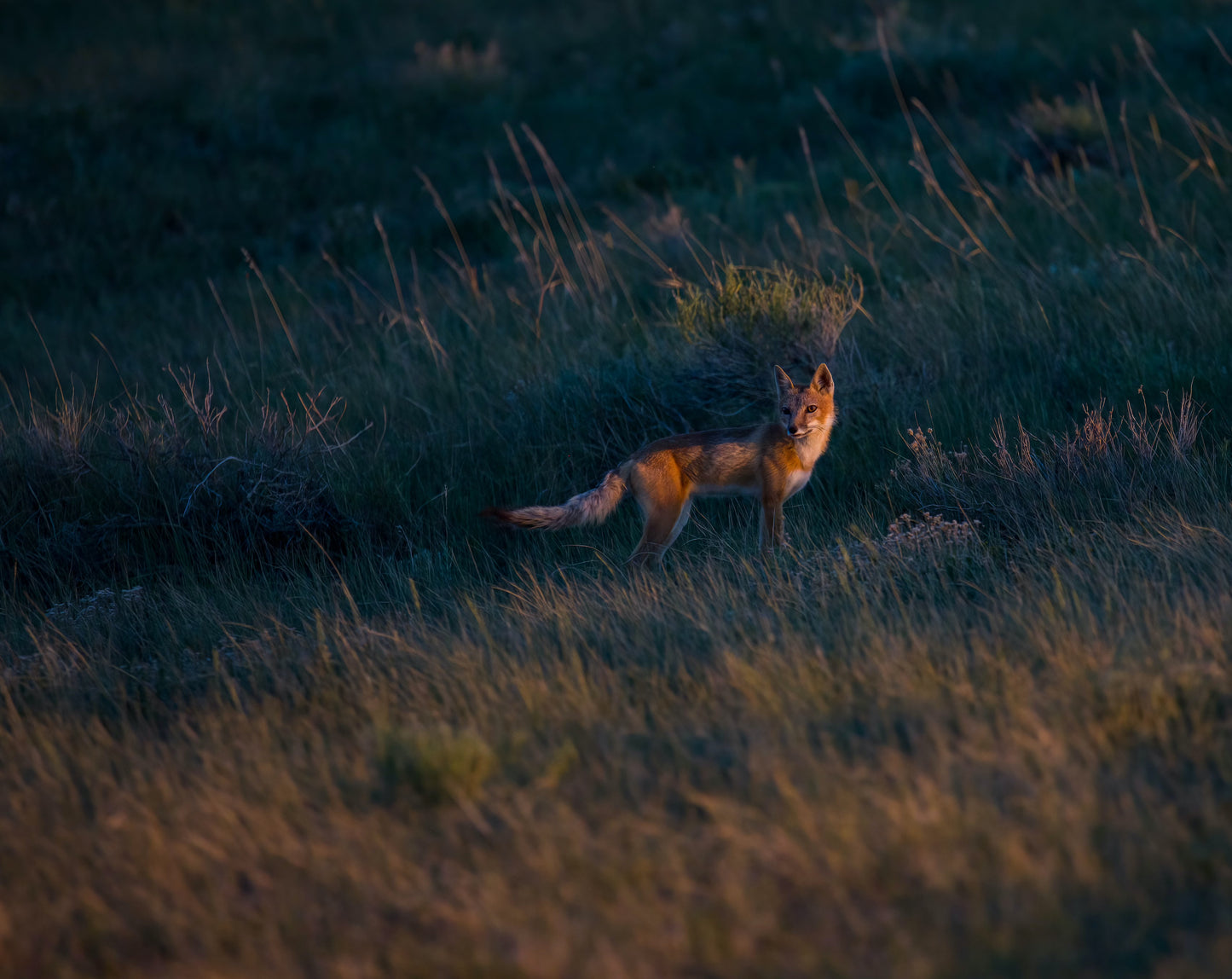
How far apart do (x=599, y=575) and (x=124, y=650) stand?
2481 mm

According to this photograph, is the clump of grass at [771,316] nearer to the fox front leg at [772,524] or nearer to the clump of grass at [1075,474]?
the clump of grass at [1075,474]

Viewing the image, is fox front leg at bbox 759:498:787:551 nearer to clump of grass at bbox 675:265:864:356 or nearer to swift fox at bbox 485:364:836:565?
swift fox at bbox 485:364:836:565

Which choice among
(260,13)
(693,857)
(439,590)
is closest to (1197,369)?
(439,590)

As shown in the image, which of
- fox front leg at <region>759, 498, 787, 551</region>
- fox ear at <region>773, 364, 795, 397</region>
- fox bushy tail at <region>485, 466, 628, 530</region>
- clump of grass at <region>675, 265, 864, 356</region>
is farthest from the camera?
clump of grass at <region>675, 265, 864, 356</region>

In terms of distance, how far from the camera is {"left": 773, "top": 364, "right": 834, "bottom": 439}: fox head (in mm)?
6023

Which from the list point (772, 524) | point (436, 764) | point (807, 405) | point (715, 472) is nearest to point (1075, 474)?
point (807, 405)

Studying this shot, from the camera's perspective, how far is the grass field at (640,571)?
2631 mm

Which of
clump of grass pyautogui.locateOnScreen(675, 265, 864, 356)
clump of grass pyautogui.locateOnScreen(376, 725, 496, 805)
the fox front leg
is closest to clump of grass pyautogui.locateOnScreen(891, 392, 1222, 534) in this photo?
the fox front leg

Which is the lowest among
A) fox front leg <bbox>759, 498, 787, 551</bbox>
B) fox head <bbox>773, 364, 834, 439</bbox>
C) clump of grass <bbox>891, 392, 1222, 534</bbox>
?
fox front leg <bbox>759, 498, 787, 551</bbox>

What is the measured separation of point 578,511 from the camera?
5.78 metres

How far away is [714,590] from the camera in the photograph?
4.71 meters

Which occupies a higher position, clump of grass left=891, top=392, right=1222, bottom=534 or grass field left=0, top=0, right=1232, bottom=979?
grass field left=0, top=0, right=1232, bottom=979

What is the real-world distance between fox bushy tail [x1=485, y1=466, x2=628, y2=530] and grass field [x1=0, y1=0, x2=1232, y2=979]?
33 cm

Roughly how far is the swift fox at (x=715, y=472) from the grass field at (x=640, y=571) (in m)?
0.33
